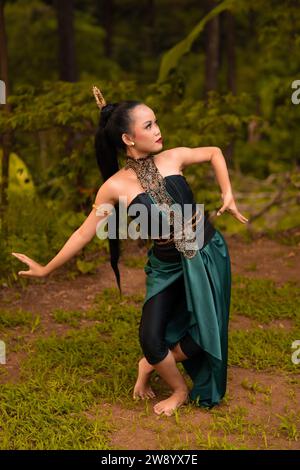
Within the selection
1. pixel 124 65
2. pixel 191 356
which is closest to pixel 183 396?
pixel 191 356

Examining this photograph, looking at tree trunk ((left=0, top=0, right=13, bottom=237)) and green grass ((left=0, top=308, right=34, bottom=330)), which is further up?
tree trunk ((left=0, top=0, right=13, bottom=237))

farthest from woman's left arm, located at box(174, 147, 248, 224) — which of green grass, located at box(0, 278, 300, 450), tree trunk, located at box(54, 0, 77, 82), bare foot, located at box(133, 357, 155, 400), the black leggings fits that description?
tree trunk, located at box(54, 0, 77, 82)

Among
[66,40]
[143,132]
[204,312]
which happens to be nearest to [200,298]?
[204,312]

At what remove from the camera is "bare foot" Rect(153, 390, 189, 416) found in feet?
12.4

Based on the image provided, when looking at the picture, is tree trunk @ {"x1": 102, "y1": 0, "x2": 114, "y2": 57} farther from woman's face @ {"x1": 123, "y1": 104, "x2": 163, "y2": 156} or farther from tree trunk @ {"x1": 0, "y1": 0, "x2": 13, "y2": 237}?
woman's face @ {"x1": 123, "y1": 104, "x2": 163, "y2": 156}

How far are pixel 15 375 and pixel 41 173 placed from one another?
3244 mm

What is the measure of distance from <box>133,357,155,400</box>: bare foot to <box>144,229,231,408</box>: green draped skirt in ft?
0.72

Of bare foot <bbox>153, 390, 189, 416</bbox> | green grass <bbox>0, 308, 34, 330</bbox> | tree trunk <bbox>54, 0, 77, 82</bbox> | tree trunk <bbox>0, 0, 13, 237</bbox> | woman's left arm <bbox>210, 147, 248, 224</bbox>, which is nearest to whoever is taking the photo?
woman's left arm <bbox>210, 147, 248, 224</bbox>

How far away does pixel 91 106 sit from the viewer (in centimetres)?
610

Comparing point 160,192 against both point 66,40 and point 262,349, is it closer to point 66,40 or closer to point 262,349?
point 262,349

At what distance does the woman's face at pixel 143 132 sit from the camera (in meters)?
3.70

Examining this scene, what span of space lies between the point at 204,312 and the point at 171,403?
0.53 meters

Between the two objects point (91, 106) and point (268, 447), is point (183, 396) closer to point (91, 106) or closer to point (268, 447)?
point (268, 447)
